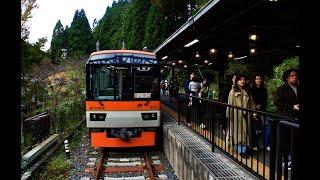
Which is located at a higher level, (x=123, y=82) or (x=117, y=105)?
(x=123, y=82)

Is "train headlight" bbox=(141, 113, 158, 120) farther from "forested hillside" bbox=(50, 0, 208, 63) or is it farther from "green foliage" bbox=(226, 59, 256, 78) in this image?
"forested hillside" bbox=(50, 0, 208, 63)

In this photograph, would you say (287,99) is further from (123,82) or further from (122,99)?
(123,82)

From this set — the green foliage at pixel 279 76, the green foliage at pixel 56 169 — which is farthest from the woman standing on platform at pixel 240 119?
the green foliage at pixel 56 169

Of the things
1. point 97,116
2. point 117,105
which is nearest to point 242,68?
point 117,105

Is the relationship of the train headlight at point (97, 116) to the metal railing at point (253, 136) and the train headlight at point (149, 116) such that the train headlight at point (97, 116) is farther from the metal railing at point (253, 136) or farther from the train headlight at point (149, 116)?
the metal railing at point (253, 136)

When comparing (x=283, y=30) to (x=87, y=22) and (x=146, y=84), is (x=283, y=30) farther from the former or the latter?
(x=87, y=22)

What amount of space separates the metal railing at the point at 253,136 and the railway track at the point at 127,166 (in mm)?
1536

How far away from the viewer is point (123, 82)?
11750 millimetres

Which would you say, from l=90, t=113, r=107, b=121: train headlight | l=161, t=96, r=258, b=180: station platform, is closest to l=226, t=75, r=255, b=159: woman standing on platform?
l=161, t=96, r=258, b=180: station platform

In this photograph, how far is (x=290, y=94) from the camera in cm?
575

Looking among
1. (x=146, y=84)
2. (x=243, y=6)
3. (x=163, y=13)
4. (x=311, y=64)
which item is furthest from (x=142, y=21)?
(x=311, y=64)

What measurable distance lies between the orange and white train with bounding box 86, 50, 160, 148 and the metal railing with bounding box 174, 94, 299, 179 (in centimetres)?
254

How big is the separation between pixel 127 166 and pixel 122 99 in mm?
2205

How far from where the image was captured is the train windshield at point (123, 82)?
456 inches
